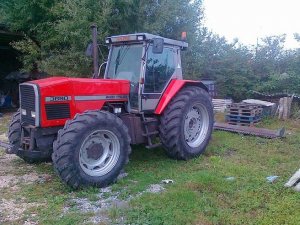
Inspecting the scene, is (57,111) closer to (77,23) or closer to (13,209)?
(13,209)

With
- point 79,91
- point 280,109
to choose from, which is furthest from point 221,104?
point 79,91

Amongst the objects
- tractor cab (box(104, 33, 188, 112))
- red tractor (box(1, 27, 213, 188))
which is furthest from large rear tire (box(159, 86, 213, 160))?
tractor cab (box(104, 33, 188, 112))

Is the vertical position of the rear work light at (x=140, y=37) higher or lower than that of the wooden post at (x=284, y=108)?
higher

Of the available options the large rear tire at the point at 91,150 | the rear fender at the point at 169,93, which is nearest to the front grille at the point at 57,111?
the large rear tire at the point at 91,150

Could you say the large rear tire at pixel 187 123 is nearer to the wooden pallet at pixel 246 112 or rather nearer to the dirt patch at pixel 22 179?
the dirt patch at pixel 22 179

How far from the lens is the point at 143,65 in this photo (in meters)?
5.63

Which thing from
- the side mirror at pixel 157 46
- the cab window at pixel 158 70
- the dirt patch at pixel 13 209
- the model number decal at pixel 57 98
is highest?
the side mirror at pixel 157 46

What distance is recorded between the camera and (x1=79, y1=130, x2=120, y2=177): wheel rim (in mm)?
4676

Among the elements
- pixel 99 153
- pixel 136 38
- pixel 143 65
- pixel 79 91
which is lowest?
pixel 99 153

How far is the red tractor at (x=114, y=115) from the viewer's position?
4.56 metres

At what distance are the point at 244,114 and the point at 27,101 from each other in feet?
20.4

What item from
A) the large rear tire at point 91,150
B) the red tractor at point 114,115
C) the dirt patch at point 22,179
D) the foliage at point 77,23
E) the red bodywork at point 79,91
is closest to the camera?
the large rear tire at point 91,150

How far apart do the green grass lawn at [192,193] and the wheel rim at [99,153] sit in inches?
11.2

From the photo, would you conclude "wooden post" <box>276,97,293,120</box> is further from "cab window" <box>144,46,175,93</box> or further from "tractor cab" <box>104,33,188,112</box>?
"cab window" <box>144,46,175,93</box>
